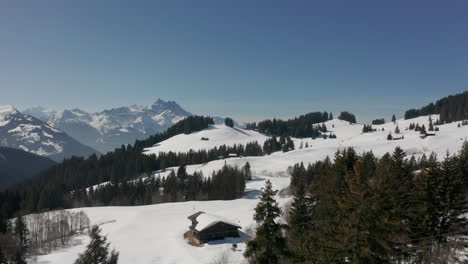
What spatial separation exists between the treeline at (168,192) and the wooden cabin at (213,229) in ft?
156

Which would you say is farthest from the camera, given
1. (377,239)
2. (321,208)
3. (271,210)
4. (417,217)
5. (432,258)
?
(321,208)

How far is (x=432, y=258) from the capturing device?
1858 cm

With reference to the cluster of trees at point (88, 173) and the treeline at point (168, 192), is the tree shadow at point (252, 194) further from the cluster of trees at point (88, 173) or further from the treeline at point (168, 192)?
the cluster of trees at point (88, 173)

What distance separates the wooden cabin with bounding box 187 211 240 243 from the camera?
49.9m

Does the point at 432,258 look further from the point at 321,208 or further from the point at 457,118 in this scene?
the point at 457,118

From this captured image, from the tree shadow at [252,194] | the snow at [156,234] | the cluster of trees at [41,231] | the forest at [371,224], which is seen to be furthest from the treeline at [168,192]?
the forest at [371,224]

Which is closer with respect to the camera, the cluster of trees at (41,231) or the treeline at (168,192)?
the cluster of trees at (41,231)

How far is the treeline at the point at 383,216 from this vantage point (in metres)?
13.9

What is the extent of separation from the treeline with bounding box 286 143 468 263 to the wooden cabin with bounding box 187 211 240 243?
23.8 metres

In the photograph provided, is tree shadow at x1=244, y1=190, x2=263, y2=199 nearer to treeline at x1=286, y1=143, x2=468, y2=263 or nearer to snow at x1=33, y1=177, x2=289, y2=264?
snow at x1=33, y1=177, x2=289, y2=264

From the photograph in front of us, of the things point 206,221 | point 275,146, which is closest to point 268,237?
point 206,221

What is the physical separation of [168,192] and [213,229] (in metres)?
58.4

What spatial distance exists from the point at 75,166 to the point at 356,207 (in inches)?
7750

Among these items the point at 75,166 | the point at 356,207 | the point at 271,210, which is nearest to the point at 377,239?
the point at 356,207
